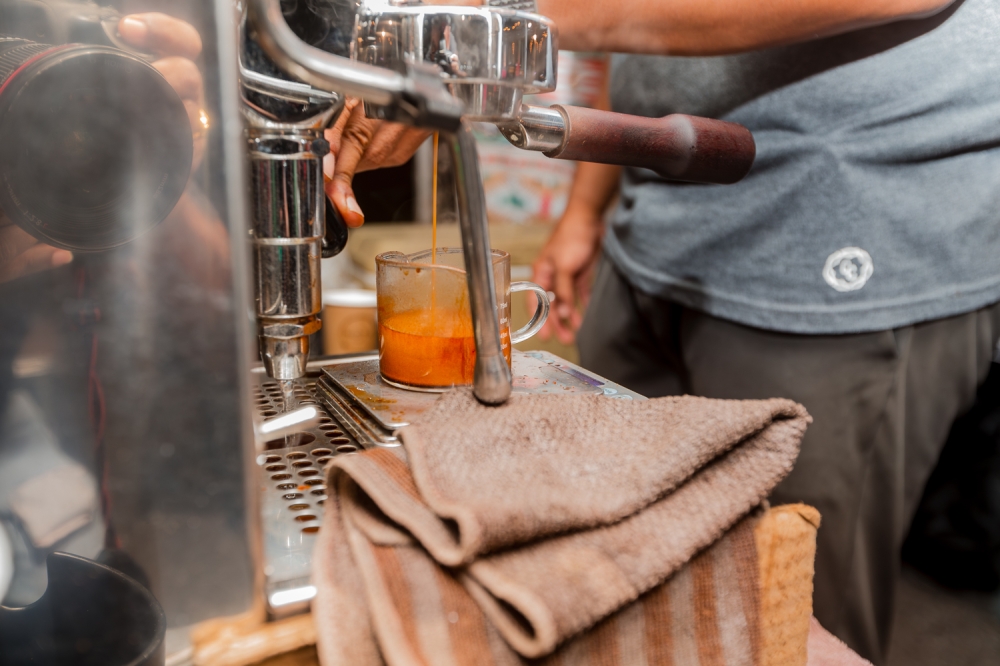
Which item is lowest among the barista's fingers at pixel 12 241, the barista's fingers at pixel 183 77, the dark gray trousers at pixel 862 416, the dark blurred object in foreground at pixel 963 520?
the dark blurred object in foreground at pixel 963 520

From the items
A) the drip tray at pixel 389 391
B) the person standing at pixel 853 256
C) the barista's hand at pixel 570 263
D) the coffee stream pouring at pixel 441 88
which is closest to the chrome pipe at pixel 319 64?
the coffee stream pouring at pixel 441 88

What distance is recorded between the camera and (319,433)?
0.43 meters

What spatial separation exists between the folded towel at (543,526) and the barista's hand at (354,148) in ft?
0.65

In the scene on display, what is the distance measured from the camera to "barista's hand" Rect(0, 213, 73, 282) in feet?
0.69

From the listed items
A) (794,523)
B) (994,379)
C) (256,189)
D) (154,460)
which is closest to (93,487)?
(154,460)

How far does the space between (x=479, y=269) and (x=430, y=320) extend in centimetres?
15

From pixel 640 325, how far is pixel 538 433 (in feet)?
1.52

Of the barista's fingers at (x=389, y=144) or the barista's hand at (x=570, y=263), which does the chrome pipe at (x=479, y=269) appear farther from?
the barista's hand at (x=570, y=263)

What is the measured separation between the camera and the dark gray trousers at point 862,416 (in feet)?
2.01

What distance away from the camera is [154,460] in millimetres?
225

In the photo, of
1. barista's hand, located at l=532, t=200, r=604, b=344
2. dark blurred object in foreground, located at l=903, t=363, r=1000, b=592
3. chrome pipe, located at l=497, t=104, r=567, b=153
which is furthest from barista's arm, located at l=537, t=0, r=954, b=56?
dark blurred object in foreground, located at l=903, t=363, r=1000, b=592

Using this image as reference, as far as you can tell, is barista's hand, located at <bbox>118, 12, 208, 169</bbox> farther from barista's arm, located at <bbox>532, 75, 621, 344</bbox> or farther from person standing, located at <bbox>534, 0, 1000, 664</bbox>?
barista's arm, located at <bbox>532, 75, 621, 344</bbox>

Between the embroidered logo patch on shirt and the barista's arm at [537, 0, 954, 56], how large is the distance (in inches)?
7.2

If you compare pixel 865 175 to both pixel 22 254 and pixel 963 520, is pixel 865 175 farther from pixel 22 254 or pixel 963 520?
pixel 963 520
